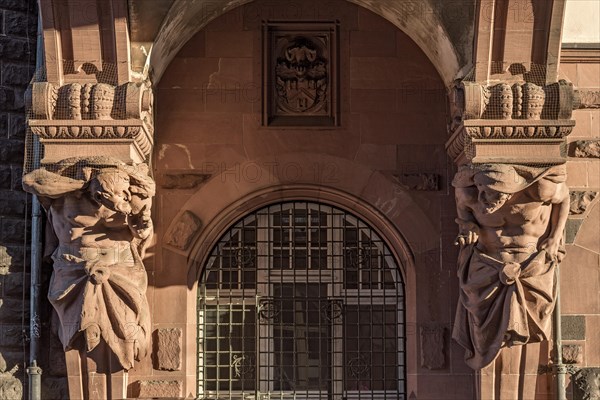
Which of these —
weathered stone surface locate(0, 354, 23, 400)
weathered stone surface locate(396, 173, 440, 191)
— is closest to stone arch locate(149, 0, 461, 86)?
weathered stone surface locate(396, 173, 440, 191)

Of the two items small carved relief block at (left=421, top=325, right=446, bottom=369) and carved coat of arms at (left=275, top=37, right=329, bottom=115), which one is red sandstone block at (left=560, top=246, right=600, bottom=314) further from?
carved coat of arms at (left=275, top=37, right=329, bottom=115)

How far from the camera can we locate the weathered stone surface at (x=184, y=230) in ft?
41.1

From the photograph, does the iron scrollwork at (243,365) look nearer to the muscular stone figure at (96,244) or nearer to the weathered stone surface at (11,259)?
the muscular stone figure at (96,244)

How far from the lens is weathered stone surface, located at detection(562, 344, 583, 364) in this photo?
12.1 m

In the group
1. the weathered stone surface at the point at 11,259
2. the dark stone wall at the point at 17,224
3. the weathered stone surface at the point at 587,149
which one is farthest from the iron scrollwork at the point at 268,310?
the weathered stone surface at the point at 587,149

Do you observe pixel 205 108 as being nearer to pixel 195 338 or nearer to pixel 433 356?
pixel 195 338

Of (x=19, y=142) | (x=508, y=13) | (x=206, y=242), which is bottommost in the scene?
(x=206, y=242)

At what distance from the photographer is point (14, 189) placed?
40.6 feet

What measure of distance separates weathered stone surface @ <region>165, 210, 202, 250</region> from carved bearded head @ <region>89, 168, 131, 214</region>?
1.11 metres

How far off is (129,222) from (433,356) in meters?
2.94

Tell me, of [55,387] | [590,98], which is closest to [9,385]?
[55,387]

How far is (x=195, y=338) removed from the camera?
12531 millimetres

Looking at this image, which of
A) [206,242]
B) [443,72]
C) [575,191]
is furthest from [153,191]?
[575,191]

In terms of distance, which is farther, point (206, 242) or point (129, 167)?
point (206, 242)
